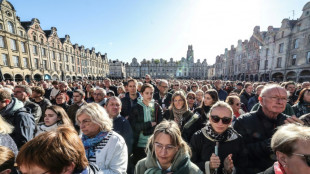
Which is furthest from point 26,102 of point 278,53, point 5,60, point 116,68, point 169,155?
point 116,68

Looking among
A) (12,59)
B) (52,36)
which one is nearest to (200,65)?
(52,36)

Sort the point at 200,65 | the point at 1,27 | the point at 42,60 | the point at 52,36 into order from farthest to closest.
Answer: the point at 200,65 < the point at 52,36 < the point at 42,60 < the point at 1,27

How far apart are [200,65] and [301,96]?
271 ft

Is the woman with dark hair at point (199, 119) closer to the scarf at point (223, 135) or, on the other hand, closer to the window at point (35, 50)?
the scarf at point (223, 135)

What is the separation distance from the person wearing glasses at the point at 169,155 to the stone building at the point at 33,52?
98.8 ft

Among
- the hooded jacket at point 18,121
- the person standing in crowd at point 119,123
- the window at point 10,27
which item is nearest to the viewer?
the hooded jacket at point 18,121

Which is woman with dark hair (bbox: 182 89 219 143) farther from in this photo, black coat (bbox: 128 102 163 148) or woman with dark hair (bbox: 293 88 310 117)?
woman with dark hair (bbox: 293 88 310 117)

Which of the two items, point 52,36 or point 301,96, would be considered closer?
point 301,96

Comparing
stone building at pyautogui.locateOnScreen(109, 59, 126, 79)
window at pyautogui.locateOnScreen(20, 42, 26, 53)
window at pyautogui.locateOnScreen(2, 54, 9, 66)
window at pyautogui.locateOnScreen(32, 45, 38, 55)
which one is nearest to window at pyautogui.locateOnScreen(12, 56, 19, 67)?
window at pyautogui.locateOnScreen(2, 54, 9, 66)

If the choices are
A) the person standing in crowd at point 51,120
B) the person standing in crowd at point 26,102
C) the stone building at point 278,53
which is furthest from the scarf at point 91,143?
the stone building at point 278,53

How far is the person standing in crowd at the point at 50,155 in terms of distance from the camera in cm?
108

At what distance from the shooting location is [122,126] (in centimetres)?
279

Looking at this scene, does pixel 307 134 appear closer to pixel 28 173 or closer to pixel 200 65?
pixel 28 173

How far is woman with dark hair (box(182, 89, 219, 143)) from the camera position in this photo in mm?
3121
